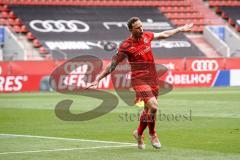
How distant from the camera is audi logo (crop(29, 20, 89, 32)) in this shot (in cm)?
4416

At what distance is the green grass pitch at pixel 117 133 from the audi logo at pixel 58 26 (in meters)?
18.5

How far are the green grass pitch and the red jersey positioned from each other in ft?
4.27

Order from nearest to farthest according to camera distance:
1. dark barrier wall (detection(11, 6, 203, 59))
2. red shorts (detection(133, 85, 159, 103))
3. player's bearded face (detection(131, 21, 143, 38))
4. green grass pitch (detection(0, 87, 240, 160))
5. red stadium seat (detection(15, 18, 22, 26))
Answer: green grass pitch (detection(0, 87, 240, 160)) → player's bearded face (detection(131, 21, 143, 38)) → red shorts (detection(133, 85, 159, 103)) → red stadium seat (detection(15, 18, 22, 26)) → dark barrier wall (detection(11, 6, 203, 59))

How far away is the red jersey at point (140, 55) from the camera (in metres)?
12.5

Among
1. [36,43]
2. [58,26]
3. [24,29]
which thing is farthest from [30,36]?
[58,26]

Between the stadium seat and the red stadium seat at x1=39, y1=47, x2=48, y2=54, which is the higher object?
the stadium seat

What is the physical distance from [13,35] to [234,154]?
30306 mm

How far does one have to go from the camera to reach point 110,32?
4606 centimetres

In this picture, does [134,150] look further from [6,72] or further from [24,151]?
[6,72]

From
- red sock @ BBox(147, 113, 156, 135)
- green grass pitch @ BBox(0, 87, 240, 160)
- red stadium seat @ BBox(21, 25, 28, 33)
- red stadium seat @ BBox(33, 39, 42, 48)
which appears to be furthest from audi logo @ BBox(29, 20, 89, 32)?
red sock @ BBox(147, 113, 156, 135)

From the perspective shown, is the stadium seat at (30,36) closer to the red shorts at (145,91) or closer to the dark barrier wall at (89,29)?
the dark barrier wall at (89,29)

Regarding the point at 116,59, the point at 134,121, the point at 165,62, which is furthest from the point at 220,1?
the point at 116,59

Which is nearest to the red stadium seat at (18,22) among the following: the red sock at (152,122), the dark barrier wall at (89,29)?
the dark barrier wall at (89,29)

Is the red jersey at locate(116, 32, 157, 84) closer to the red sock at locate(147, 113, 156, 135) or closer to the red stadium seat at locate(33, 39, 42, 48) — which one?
the red sock at locate(147, 113, 156, 135)
